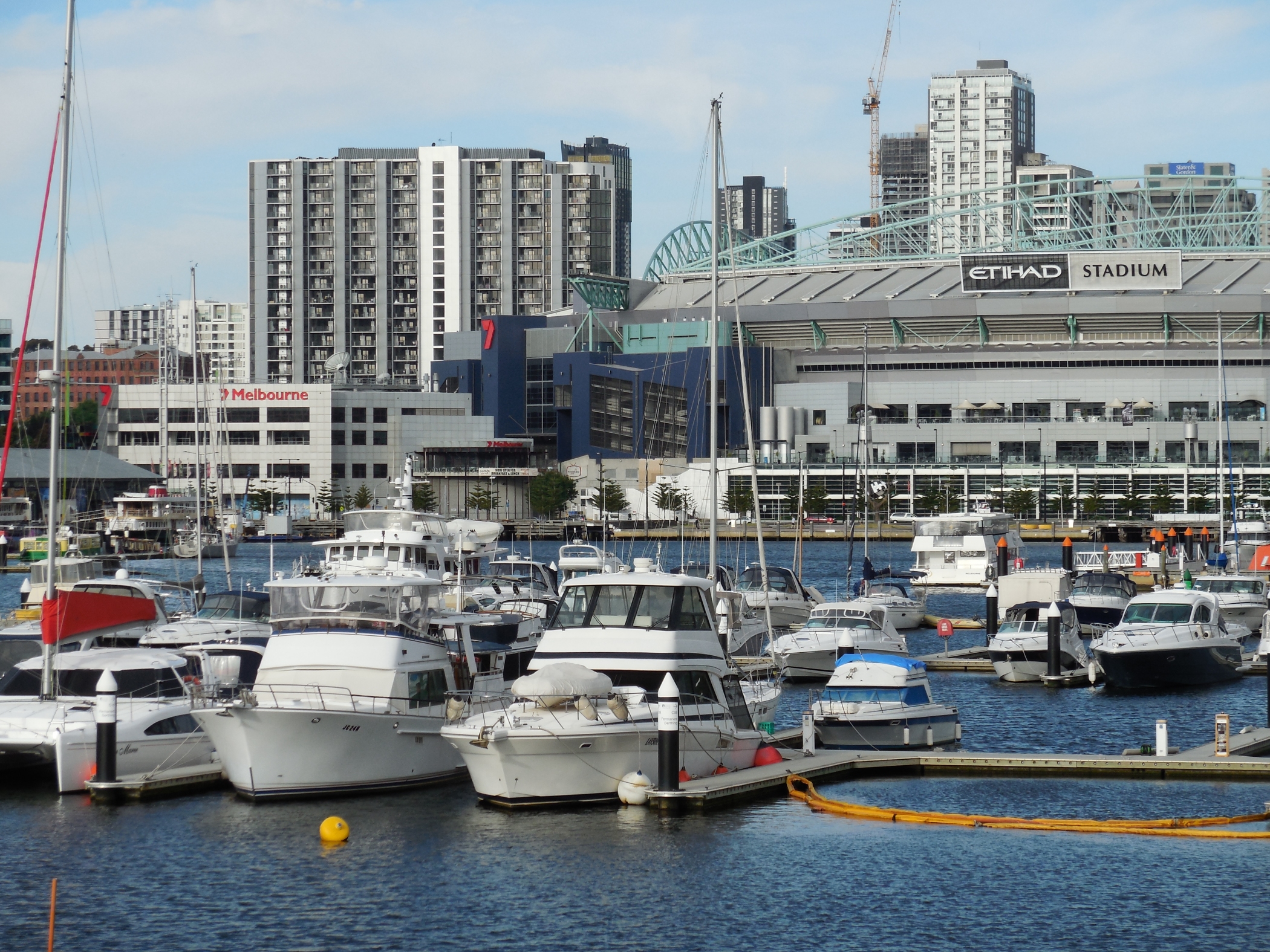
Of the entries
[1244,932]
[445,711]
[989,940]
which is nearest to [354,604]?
[445,711]

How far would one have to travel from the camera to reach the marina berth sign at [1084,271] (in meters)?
172

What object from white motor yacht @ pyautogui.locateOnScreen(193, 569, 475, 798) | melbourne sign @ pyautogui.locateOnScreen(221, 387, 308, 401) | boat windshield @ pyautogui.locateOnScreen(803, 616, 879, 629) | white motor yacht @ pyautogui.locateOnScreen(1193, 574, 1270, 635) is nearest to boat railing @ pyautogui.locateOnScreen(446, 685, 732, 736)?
white motor yacht @ pyautogui.locateOnScreen(193, 569, 475, 798)

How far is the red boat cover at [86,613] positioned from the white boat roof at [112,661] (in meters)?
0.52

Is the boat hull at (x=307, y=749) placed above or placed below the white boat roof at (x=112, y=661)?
below

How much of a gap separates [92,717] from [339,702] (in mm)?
4808

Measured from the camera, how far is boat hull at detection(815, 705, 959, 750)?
38.2 meters

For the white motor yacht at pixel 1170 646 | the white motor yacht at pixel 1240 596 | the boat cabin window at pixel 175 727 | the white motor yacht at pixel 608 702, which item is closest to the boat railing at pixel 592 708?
the white motor yacht at pixel 608 702

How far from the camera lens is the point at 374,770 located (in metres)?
32.2

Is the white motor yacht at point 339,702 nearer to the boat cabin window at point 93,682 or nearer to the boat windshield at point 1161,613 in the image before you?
the boat cabin window at point 93,682

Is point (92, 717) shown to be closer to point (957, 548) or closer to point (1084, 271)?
point (957, 548)

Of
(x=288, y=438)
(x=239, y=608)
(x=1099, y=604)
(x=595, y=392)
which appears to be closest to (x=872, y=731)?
(x=239, y=608)

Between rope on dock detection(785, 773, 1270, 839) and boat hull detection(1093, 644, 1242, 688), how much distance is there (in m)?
19.2

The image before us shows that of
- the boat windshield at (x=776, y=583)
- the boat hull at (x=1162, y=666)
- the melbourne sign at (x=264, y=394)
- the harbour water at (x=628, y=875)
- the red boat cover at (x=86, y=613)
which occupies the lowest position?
the harbour water at (x=628, y=875)

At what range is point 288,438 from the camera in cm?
17212
